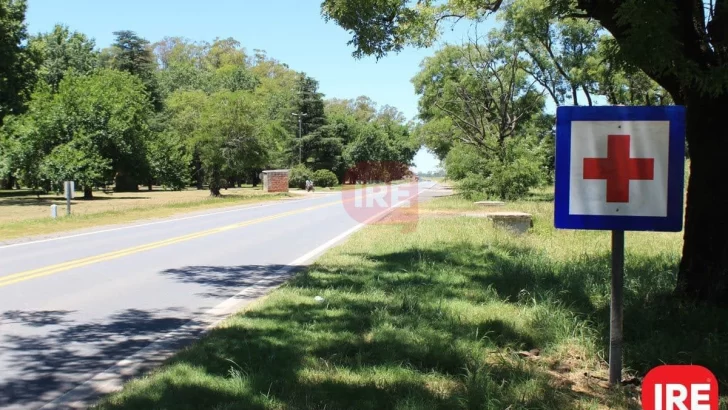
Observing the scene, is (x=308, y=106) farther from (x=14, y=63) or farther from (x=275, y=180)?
(x=14, y=63)

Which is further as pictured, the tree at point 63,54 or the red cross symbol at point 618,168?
the tree at point 63,54

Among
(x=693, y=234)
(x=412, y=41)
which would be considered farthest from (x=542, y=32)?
(x=693, y=234)

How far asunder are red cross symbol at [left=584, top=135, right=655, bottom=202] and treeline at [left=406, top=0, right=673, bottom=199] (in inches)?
1056

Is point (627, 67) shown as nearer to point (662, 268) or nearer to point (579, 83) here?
point (662, 268)

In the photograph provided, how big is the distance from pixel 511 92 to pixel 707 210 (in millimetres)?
32378

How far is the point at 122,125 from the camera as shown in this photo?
4459 centimetres

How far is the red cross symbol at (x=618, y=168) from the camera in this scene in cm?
389

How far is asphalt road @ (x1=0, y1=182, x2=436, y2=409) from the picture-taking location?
17.7ft

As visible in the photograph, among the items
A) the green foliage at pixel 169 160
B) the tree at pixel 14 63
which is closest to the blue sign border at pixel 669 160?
the tree at pixel 14 63

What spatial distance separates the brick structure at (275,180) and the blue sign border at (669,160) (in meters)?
50.4

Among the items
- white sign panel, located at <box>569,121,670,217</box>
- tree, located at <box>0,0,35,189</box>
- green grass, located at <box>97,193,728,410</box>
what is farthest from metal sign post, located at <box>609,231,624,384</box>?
tree, located at <box>0,0,35,189</box>

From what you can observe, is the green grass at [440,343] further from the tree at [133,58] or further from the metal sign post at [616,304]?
the tree at [133,58]

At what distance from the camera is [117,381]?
511 centimetres

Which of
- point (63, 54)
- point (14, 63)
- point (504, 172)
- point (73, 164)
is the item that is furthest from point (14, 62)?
point (504, 172)
